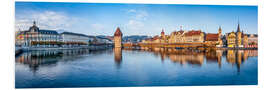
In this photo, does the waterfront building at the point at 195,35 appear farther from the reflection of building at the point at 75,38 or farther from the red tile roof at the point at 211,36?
the reflection of building at the point at 75,38

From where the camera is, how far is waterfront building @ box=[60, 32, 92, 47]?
686cm

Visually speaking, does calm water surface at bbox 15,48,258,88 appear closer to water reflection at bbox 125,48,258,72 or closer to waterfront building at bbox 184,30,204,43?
water reflection at bbox 125,48,258,72

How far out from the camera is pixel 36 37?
687cm

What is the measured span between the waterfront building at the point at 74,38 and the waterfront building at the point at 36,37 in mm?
305

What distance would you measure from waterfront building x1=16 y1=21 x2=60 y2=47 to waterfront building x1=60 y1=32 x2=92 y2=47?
0.30 metres

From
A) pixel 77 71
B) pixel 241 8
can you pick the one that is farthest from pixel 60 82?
pixel 241 8

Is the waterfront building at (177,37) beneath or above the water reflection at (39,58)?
above

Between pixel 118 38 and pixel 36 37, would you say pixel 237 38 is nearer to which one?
pixel 118 38

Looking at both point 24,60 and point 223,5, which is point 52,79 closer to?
point 24,60

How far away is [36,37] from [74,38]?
1.51 metres

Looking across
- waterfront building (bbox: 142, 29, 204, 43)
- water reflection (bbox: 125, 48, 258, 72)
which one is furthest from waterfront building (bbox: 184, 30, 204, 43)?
water reflection (bbox: 125, 48, 258, 72)

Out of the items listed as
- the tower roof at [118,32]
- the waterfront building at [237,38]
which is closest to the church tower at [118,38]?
the tower roof at [118,32]

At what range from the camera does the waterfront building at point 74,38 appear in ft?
22.5

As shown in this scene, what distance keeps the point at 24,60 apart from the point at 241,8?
880 centimetres
